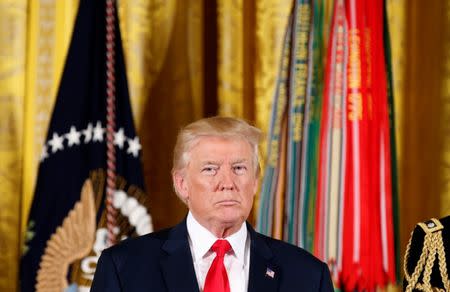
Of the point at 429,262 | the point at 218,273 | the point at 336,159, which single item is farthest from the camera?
the point at 336,159

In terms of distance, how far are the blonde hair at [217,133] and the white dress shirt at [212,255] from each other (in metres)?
0.16

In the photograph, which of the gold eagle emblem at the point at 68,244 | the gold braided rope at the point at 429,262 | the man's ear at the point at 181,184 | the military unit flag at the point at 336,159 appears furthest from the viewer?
the military unit flag at the point at 336,159

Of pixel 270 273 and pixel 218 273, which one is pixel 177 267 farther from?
pixel 270 273

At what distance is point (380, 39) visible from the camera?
3.69 m

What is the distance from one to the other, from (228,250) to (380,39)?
1750 millimetres

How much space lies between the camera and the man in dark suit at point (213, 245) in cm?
212

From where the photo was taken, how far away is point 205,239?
7.13 feet

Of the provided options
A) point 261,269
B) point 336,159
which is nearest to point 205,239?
point 261,269

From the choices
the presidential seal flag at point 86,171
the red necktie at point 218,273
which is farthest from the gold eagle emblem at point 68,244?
the red necktie at point 218,273

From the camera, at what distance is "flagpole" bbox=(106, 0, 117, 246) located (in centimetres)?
333

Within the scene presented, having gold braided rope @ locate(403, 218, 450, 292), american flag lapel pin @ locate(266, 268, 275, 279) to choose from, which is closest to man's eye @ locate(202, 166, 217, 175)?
american flag lapel pin @ locate(266, 268, 275, 279)

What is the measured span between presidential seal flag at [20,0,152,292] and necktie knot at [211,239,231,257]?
47.4 inches

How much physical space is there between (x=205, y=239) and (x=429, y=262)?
0.60 metres

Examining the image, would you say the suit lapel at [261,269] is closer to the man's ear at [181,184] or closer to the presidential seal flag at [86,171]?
the man's ear at [181,184]
